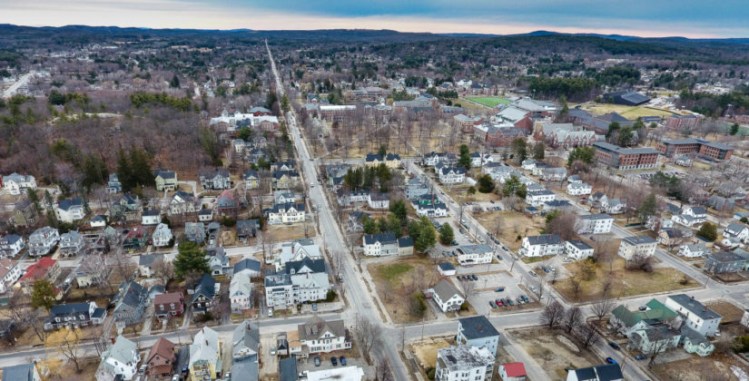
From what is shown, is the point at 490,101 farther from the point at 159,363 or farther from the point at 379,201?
the point at 159,363

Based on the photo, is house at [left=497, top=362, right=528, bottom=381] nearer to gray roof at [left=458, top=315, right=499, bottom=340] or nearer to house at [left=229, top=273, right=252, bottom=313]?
gray roof at [left=458, top=315, right=499, bottom=340]

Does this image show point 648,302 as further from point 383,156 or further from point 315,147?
point 315,147

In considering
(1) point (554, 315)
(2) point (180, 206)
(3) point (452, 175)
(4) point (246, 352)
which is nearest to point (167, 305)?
(4) point (246, 352)

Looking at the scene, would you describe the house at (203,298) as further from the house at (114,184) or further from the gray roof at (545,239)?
the gray roof at (545,239)

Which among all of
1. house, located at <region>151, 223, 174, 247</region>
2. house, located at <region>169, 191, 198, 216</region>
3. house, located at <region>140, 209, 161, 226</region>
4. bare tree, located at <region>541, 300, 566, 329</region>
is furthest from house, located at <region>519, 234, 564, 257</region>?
house, located at <region>140, 209, 161, 226</region>

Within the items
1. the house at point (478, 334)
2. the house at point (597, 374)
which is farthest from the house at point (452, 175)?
the house at point (597, 374)

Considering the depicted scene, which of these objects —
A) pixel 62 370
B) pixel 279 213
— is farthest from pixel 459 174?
pixel 62 370
